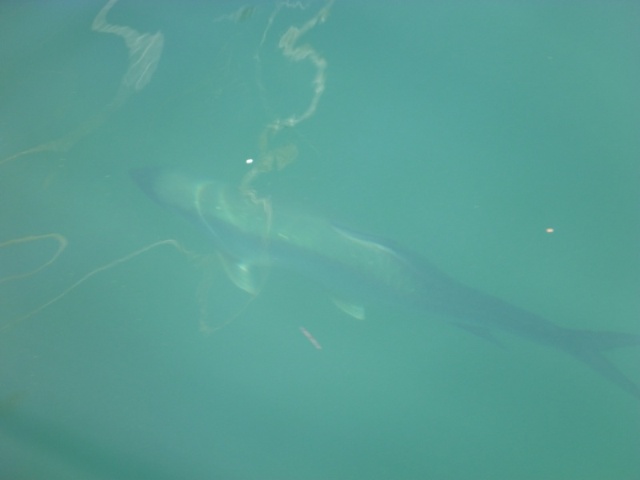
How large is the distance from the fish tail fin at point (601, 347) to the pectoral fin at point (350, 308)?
1.28 meters

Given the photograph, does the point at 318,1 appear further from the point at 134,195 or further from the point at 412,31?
the point at 134,195

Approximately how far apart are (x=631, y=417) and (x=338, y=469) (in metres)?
1.94

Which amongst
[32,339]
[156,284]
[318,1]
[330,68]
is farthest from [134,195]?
[318,1]

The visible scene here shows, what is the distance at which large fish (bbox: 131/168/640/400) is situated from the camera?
403cm

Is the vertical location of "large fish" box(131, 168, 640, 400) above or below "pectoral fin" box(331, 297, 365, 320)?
above

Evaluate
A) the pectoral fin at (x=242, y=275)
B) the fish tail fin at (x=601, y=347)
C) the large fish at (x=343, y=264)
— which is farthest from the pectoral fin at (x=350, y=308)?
the fish tail fin at (x=601, y=347)

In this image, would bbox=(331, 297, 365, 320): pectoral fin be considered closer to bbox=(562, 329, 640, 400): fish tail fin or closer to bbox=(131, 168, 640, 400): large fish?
bbox=(131, 168, 640, 400): large fish

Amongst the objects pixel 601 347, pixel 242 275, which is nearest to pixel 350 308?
pixel 242 275

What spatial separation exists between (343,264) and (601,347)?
1.71 metres

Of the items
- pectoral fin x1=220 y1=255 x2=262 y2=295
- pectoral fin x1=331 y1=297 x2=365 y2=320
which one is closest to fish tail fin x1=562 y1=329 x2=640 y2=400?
pectoral fin x1=331 y1=297 x2=365 y2=320

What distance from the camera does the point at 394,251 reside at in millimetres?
4203

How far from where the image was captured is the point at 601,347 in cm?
400

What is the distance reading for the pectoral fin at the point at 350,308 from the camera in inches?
166

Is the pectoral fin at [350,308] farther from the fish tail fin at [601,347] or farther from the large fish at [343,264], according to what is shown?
the fish tail fin at [601,347]
